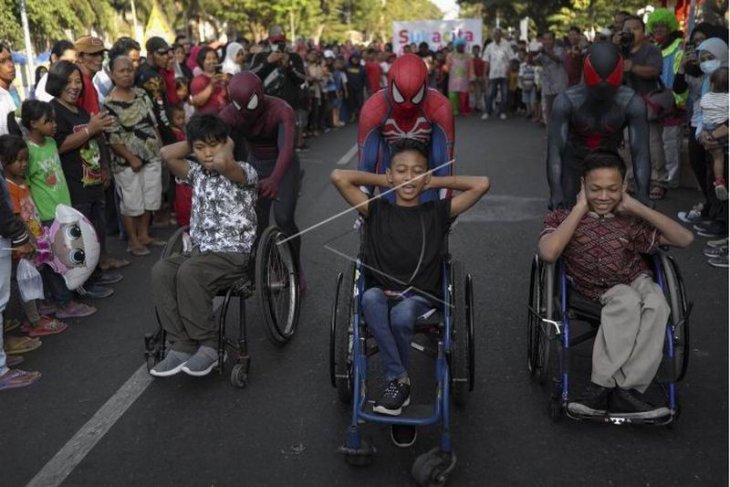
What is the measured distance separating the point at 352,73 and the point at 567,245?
1397 cm

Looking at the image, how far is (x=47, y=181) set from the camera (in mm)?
4965

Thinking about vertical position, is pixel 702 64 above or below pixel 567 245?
above

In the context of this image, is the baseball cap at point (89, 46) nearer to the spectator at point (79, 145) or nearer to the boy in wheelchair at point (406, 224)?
the spectator at point (79, 145)

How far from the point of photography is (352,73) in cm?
1697

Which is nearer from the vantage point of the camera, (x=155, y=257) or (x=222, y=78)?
(x=155, y=257)

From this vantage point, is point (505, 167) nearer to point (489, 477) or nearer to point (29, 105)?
point (29, 105)

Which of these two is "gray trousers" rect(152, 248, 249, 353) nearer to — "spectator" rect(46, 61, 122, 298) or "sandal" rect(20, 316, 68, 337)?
"sandal" rect(20, 316, 68, 337)

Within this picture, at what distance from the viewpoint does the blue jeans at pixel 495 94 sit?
→ 16906mm

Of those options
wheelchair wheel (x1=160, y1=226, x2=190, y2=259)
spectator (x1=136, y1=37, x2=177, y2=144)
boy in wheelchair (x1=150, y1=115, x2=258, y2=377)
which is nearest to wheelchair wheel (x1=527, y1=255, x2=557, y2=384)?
boy in wheelchair (x1=150, y1=115, x2=258, y2=377)

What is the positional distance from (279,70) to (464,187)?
661 cm

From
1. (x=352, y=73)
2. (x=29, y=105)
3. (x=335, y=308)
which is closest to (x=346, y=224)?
(x=29, y=105)

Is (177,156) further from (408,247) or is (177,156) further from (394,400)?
(394,400)

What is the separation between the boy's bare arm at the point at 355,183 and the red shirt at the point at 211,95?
170 inches

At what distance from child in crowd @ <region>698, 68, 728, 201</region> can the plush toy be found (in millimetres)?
4956
